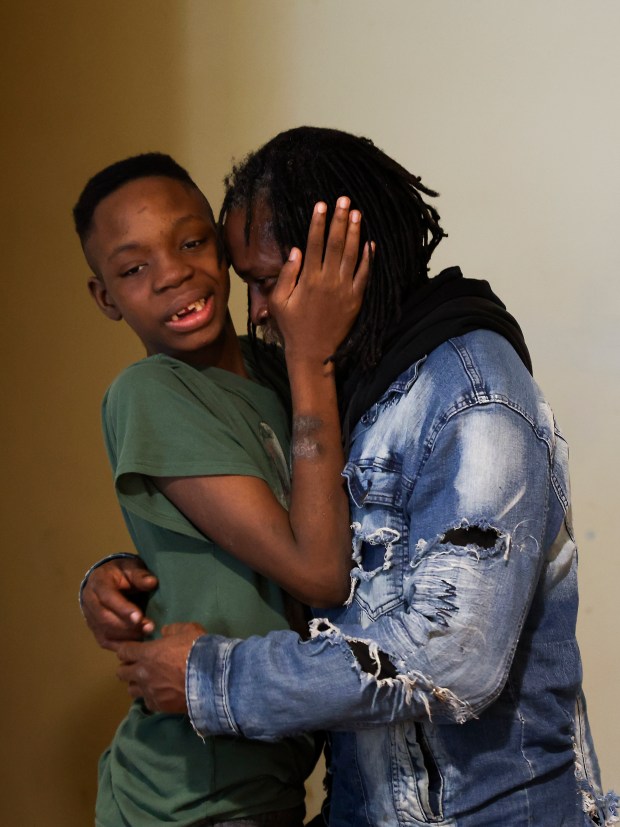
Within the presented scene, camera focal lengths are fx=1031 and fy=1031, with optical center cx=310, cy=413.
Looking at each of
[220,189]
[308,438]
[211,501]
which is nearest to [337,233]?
[308,438]

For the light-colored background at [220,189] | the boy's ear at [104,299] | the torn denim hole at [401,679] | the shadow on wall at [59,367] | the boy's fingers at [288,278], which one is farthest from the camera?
the shadow on wall at [59,367]

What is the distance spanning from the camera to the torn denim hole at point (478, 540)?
996mm

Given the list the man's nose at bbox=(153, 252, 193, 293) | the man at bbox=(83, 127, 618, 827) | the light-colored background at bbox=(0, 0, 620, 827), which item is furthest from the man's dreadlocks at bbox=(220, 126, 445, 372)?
the light-colored background at bbox=(0, 0, 620, 827)

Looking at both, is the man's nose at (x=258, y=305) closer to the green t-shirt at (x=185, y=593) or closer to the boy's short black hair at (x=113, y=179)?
the green t-shirt at (x=185, y=593)

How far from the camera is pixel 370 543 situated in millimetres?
1155

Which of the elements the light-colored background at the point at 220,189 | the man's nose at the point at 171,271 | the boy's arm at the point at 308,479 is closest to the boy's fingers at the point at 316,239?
the boy's arm at the point at 308,479

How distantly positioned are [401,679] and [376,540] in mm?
184

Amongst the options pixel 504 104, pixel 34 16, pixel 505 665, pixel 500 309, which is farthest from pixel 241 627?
pixel 34 16

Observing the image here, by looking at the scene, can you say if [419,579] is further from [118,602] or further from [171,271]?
[171,271]

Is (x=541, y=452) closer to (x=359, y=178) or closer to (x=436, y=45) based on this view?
(x=359, y=178)

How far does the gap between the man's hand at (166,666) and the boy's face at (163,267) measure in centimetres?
40

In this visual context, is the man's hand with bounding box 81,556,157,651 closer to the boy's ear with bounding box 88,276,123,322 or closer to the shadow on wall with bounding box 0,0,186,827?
the boy's ear with bounding box 88,276,123,322

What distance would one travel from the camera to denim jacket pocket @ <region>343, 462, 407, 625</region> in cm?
112

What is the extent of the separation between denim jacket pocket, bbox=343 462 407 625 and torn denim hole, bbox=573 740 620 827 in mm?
305
